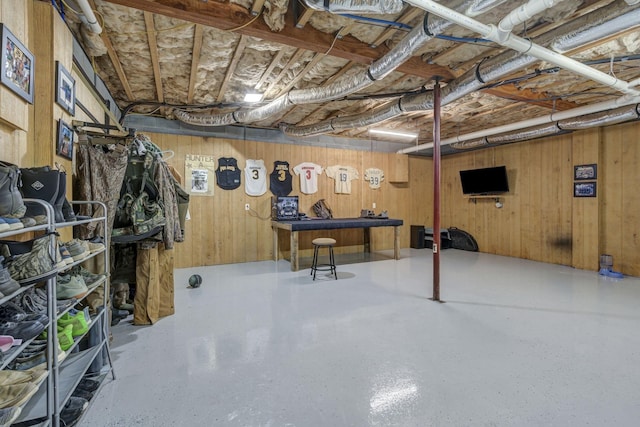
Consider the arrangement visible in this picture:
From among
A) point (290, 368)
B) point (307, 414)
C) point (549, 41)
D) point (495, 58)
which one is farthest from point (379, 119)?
point (307, 414)

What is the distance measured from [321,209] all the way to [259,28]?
13.8ft

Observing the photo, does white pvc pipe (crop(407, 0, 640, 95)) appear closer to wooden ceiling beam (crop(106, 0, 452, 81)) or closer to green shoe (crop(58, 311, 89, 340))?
wooden ceiling beam (crop(106, 0, 452, 81))

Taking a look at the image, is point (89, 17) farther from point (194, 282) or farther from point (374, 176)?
point (374, 176)

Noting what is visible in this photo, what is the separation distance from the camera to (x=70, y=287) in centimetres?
162

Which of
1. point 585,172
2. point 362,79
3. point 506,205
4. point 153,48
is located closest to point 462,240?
point 506,205

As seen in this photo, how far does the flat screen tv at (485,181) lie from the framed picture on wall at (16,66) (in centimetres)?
732

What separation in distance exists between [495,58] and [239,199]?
4.60 meters

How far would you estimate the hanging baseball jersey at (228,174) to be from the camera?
5.71 metres

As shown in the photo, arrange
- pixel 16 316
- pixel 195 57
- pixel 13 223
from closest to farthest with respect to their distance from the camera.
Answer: pixel 13 223
pixel 16 316
pixel 195 57

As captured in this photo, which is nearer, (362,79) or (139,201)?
(139,201)

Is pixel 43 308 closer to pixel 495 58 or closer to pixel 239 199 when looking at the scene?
pixel 495 58

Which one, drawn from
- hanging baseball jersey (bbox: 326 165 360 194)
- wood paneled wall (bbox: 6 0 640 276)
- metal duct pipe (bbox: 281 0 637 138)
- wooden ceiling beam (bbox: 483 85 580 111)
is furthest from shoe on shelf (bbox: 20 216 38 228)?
hanging baseball jersey (bbox: 326 165 360 194)

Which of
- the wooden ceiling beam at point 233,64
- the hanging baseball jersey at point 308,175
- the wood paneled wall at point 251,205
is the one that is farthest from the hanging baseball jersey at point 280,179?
the wooden ceiling beam at point 233,64

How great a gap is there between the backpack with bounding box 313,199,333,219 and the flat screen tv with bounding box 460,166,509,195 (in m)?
3.45
